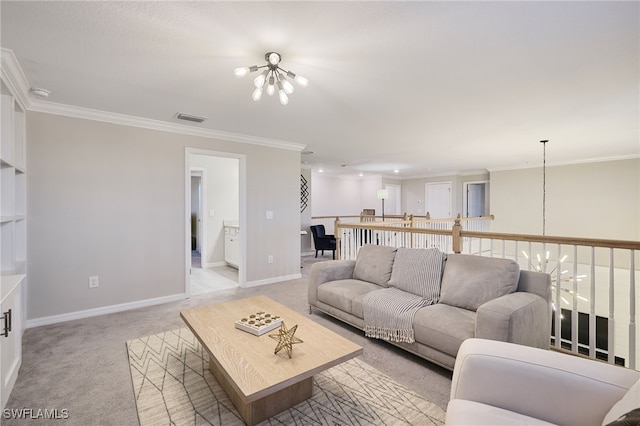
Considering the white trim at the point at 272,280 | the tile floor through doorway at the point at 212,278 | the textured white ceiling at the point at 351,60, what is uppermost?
Result: the textured white ceiling at the point at 351,60

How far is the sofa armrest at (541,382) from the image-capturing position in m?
1.08

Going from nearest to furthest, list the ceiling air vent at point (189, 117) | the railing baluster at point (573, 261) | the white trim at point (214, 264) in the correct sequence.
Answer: the railing baluster at point (573, 261) → the ceiling air vent at point (189, 117) → the white trim at point (214, 264)

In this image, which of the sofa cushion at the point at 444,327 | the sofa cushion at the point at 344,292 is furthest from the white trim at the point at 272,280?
the sofa cushion at the point at 444,327

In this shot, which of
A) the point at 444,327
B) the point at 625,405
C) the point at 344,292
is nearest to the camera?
the point at 625,405

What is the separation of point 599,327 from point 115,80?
685cm

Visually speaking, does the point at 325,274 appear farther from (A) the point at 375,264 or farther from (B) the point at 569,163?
(B) the point at 569,163

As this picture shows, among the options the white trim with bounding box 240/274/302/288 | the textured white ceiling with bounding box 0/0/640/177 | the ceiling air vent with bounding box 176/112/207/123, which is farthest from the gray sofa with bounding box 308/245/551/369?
the ceiling air vent with bounding box 176/112/207/123

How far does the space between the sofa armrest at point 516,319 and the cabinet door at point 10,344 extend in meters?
2.91

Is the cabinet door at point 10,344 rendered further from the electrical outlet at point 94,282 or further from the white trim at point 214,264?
the white trim at point 214,264

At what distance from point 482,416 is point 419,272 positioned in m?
1.70

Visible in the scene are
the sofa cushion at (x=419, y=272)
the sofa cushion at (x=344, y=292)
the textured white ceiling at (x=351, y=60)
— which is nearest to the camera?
the textured white ceiling at (x=351, y=60)

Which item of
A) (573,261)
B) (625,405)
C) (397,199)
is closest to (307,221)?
(397,199)

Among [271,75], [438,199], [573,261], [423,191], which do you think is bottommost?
[573,261]

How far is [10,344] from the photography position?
75.3 inches
